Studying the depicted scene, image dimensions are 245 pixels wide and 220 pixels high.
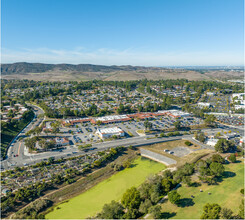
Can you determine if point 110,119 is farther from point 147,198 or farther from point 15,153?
point 147,198

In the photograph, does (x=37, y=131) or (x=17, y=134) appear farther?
(x=17, y=134)

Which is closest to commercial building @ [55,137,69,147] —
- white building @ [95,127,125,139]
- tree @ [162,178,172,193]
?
white building @ [95,127,125,139]

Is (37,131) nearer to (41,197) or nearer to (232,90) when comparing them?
(41,197)

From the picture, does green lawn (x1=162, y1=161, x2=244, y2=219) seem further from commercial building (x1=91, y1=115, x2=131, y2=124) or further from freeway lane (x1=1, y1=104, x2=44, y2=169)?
commercial building (x1=91, y1=115, x2=131, y2=124)

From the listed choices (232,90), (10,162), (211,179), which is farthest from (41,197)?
(232,90)

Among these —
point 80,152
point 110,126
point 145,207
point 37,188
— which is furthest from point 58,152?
point 145,207
